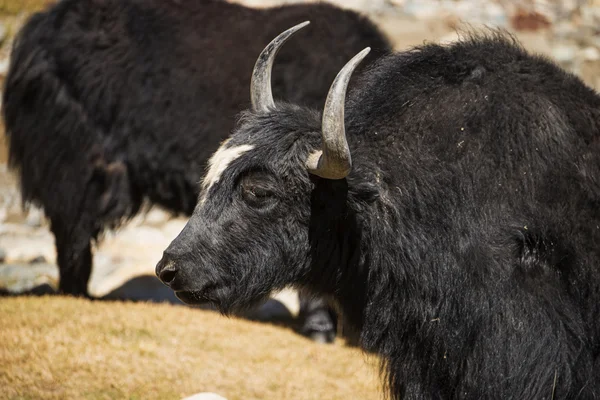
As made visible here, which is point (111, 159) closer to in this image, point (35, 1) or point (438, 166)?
point (438, 166)

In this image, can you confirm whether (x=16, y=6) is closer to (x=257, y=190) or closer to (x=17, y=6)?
(x=17, y=6)

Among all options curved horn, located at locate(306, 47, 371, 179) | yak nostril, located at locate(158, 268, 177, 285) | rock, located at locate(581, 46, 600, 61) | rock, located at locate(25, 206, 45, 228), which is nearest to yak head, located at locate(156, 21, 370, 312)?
yak nostril, located at locate(158, 268, 177, 285)

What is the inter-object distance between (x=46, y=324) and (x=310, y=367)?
1663mm

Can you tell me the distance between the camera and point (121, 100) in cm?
660

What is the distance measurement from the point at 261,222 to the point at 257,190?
14 cm

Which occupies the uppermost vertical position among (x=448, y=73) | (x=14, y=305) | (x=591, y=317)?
(x=448, y=73)

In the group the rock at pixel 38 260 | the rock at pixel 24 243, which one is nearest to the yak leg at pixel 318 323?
the rock at pixel 38 260

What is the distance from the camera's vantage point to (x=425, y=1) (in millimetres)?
11406

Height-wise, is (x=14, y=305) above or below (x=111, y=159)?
below

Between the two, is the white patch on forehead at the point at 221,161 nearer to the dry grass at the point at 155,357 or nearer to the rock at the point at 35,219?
the dry grass at the point at 155,357

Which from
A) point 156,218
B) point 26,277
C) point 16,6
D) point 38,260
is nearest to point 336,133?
point 26,277

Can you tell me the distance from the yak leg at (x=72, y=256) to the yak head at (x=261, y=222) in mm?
3261

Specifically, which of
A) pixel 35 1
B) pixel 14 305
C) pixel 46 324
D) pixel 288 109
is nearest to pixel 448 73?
pixel 288 109

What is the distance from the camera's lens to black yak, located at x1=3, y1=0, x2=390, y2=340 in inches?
257
